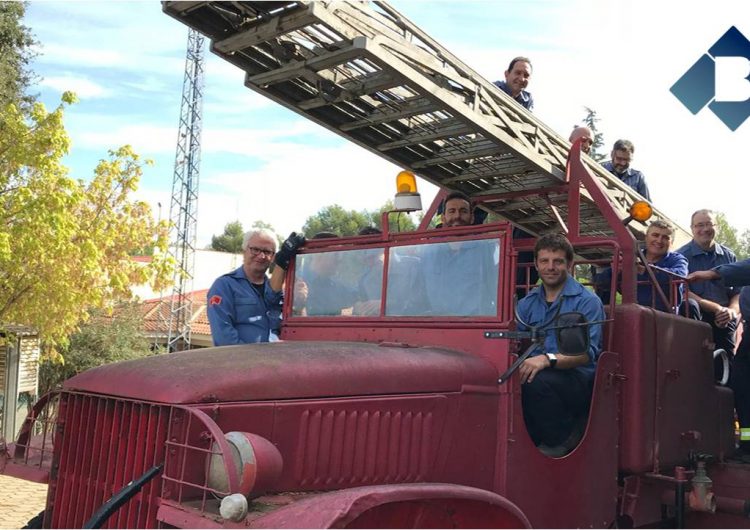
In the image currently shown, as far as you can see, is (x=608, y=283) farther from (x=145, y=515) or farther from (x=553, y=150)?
(x=145, y=515)

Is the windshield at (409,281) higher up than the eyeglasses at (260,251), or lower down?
lower down

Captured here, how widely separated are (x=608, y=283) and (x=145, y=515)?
333 cm

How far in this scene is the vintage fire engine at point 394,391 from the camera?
2836 mm

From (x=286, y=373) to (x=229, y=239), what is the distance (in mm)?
62356

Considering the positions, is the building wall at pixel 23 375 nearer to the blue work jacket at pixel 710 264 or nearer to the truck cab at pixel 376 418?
the truck cab at pixel 376 418

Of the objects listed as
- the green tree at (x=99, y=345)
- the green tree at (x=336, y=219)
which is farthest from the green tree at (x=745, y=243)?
the green tree at (x=99, y=345)

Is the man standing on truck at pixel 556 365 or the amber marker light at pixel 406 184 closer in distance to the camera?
the man standing on truck at pixel 556 365

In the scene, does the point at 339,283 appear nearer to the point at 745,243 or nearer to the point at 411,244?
the point at 411,244

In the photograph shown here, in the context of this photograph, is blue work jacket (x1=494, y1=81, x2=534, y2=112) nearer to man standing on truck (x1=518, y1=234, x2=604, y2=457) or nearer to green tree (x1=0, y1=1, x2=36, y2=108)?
man standing on truck (x1=518, y1=234, x2=604, y2=457)

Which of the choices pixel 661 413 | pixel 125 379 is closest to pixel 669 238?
pixel 661 413

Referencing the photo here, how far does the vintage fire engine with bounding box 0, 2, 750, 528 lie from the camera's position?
9.30 feet

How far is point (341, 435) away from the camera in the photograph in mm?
3119

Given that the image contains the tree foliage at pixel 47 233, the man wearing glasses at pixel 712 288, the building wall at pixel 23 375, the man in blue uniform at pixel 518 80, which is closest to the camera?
the man wearing glasses at pixel 712 288

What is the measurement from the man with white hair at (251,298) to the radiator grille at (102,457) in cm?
123
